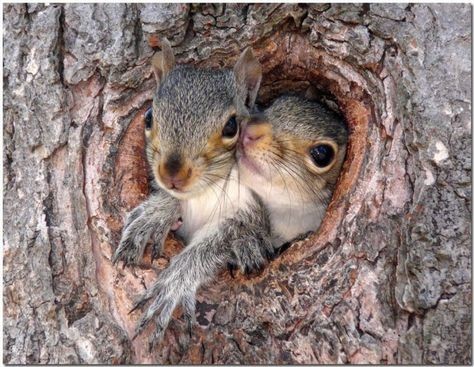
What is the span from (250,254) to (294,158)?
344 millimetres

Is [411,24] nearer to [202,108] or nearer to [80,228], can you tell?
[202,108]

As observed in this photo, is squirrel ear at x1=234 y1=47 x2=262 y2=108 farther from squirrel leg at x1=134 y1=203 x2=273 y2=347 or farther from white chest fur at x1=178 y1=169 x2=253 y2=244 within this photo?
squirrel leg at x1=134 y1=203 x2=273 y2=347

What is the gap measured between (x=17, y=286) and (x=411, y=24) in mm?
1450

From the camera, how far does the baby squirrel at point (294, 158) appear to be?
200 centimetres

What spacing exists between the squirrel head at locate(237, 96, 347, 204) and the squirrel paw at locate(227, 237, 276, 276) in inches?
6.5

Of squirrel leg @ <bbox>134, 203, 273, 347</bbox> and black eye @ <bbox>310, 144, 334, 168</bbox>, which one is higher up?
black eye @ <bbox>310, 144, 334, 168</bbox>

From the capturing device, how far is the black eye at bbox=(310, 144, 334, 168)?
6.88ft

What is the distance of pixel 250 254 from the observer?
2.11m

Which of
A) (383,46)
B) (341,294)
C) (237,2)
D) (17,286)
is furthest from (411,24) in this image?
(17,286)

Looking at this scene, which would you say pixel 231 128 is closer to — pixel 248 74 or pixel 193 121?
pixel 193 121

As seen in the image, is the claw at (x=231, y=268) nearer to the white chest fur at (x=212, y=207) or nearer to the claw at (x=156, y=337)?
the white chest fur at (x=212, y=207)

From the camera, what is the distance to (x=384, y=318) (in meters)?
1.80

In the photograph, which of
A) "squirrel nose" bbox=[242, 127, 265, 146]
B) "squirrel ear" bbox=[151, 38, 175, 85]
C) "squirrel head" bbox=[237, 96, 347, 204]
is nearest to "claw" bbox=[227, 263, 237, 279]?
"squirrel head" bbox=[237, 96, 347, 204]

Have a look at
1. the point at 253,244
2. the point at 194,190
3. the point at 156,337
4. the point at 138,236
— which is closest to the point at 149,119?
the point at 194,190
